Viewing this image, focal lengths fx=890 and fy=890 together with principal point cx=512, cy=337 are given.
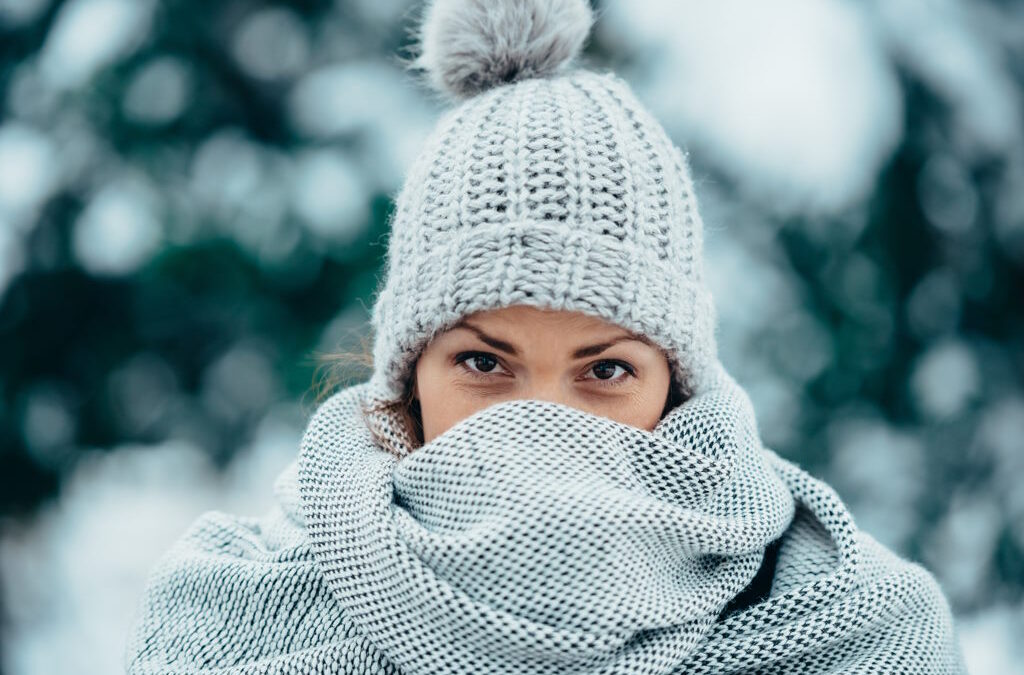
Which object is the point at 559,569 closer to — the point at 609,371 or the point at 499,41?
the point at 609,371

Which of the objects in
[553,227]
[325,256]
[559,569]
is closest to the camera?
[559,569]

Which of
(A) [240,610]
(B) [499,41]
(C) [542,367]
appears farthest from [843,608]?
(B) [499,41]

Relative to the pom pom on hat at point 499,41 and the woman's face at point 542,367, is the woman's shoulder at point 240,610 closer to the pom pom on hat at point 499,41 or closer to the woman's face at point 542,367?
the woman's face at point 542,367

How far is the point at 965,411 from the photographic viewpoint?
3.93m

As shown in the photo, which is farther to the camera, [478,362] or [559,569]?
[478,362]

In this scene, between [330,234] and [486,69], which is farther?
[330,234]

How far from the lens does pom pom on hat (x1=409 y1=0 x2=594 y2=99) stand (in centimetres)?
170

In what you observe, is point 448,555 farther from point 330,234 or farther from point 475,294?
point 330,234

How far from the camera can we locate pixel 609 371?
1.48 m

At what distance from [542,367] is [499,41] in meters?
0.67

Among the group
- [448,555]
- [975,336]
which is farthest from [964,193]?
[448,555]

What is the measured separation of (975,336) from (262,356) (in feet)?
10.3

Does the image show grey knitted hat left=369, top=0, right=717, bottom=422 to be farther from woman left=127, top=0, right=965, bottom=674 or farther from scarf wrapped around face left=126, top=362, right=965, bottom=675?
scarf wrapped around face left=126, top=362, right=965, bottom=675

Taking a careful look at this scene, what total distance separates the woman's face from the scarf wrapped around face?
0.06m
